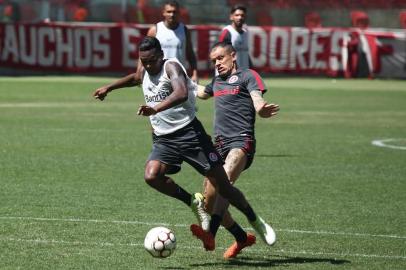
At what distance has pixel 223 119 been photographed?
1076 cm

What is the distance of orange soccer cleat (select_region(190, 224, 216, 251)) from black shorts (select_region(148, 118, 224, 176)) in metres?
0.55

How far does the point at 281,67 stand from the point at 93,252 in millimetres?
32448

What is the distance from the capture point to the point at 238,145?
1053cm

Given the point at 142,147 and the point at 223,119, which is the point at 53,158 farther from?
the point at 223,119

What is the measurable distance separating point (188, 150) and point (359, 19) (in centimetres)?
3616

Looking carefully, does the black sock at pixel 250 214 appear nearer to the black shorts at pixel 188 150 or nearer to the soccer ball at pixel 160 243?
the black shorts at pixel 188 150

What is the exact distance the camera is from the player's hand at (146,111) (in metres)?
9.23

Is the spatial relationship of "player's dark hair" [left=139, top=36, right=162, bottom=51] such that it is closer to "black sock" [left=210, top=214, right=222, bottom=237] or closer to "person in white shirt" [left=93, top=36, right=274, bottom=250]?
"person in white shirt" [left=93, top=36, right=274, bottom=250]

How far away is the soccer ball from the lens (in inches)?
367

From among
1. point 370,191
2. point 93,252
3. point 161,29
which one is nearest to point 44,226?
point 93,252

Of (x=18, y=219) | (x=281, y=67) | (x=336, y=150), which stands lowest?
(x=281, y=67)

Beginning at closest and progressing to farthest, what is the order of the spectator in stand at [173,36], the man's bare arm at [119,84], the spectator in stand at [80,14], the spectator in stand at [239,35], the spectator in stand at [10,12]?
the man's bare arm at [119,84]
the spectator in stand at [173,36]
the spectator in stand at [239,35]
the spectator in stand at [10,12]
the spectator in stand at [80,14]

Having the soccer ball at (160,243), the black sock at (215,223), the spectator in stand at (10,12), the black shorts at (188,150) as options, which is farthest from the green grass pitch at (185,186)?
the spectator in stand at (10,12)

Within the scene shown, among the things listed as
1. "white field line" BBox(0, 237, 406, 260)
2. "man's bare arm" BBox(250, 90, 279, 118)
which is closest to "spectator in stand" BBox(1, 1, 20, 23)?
"white field line" BBox(0, 237, 406, 260)
